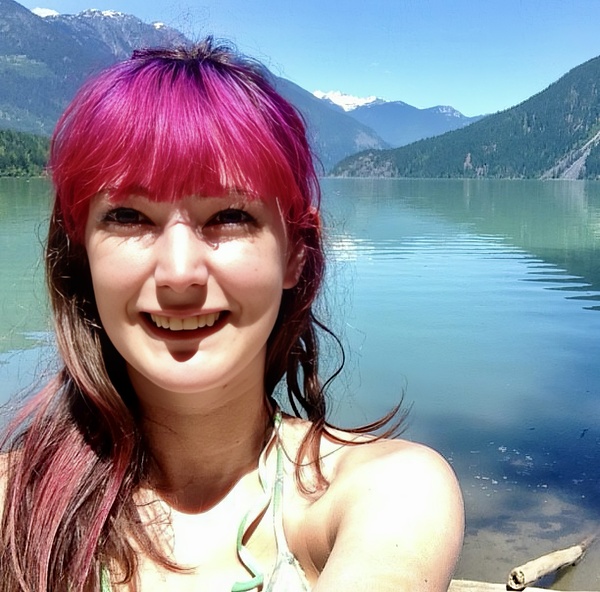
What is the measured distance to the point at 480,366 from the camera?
453 inches

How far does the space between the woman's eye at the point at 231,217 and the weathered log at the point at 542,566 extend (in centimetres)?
321

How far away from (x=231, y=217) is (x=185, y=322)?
8.6 inches

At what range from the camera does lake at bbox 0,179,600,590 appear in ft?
21.3

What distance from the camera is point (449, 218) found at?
1661 inches

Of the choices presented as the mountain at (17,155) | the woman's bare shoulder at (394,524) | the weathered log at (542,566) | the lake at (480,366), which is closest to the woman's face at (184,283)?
the woman's bare shoulder at (394,524)

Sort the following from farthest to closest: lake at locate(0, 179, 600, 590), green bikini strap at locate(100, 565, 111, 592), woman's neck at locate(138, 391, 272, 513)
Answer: lake at locate(0, 179, 600, 590) → woman's neck at locate(138, 391, 272, 513) → green bikini strap at locate(100, 565, 111, 592)

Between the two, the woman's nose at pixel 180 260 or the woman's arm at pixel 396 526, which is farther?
the woman's nose at pixel 180 260

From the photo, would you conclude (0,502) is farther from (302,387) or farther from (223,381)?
(302,387)

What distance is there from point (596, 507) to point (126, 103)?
22.3ft

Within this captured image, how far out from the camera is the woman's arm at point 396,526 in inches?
48.3

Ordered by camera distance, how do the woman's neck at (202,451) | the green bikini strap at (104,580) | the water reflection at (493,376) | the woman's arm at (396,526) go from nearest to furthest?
the woman's arm at (396,526) → the green bikini strap at (104,580) → the woman's neck at (202,451) → the water reflection at (493,376)

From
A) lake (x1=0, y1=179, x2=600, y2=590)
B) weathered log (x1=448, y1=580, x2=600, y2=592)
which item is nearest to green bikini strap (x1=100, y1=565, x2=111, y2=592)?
lake (x1=0, y1=179, x2=600, y2=590)

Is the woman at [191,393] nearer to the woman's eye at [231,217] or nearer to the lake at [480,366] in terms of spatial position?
the woman's eye at [231,217]

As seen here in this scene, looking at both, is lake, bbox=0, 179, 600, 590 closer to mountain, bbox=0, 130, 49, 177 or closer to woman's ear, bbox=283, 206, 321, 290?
woman's ear, bbox=283, 206, 321, 290
